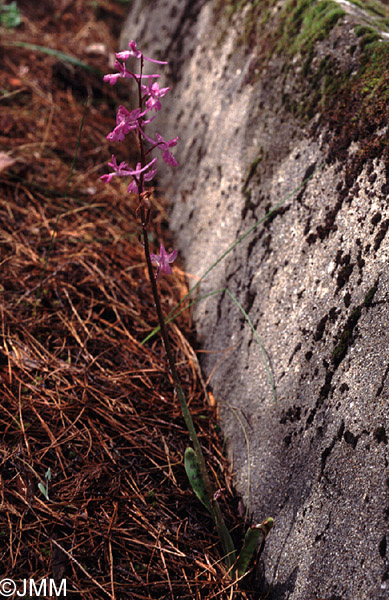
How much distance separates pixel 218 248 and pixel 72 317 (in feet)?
2.14

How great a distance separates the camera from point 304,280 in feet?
5.09

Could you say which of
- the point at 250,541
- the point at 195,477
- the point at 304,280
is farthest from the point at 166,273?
the point at 250,541

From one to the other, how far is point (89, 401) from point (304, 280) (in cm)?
83

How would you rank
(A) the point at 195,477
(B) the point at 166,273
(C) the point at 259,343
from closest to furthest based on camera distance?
(B) the point at 166,273, (A) the point at 195,477, (C) the point at 259,343

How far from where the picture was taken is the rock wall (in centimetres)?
119

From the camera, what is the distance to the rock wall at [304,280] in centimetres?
119

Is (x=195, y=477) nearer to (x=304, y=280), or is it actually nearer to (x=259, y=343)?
(x=259, y=343)

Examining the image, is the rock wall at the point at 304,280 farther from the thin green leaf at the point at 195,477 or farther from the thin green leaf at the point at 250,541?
the thin green leaf at the point at 195,477

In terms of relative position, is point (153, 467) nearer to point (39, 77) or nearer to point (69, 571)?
point (69, 571)

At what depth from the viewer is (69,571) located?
1.35 meters

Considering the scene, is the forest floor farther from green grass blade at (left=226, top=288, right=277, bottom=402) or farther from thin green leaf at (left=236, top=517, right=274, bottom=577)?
green grass blade at (left=226, top=288, right=277, bottom=402)

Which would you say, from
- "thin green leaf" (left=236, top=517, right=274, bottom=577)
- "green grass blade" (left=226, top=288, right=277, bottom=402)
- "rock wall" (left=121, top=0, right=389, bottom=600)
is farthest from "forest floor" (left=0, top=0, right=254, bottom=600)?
"green grass blade" (left=226, top=288, right=277, bottom=402)

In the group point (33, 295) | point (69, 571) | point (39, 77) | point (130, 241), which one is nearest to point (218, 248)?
point (130, 241)

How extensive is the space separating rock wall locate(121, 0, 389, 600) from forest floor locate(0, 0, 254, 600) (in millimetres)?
190
